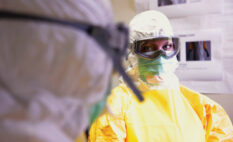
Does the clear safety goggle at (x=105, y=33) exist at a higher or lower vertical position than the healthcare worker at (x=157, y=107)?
higher

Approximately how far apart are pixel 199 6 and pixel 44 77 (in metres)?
1.22

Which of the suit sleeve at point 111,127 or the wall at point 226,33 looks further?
the wall at point 226,33

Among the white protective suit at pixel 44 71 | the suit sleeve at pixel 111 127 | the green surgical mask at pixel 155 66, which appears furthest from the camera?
Result: the green surgical mask at pixel 155 66

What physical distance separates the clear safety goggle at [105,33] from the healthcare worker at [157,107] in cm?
53

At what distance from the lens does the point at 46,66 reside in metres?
0.32

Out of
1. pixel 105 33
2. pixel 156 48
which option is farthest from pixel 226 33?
pixel 105 33

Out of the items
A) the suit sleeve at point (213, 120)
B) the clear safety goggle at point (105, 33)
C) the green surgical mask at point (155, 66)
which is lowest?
the suit sleeve at point (213, 120)

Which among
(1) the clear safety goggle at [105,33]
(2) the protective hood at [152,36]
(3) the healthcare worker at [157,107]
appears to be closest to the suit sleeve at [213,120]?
(3) the healthcare worker at [157,107]

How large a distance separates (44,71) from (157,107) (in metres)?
0.77

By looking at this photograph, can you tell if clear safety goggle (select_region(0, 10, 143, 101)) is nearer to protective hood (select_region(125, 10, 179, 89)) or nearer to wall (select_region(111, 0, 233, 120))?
protective hood (select_region(125, 10, 179, 89))

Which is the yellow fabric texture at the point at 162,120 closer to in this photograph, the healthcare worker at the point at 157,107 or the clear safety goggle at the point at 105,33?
the healthcare worker at the point at 157,107

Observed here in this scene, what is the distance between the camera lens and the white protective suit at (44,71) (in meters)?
0.31

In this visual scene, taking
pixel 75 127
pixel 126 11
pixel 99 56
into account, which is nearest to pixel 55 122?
pixel 75 127

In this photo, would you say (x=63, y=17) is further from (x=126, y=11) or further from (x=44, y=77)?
(x=126, y=11)
